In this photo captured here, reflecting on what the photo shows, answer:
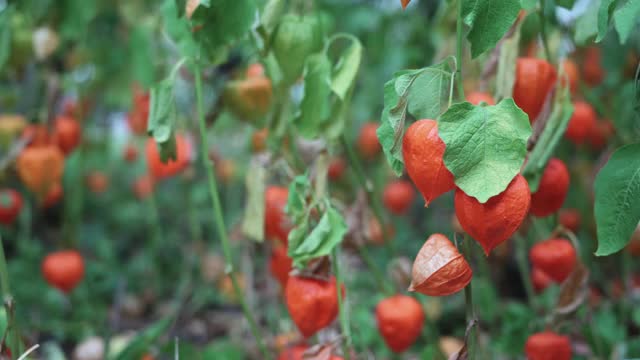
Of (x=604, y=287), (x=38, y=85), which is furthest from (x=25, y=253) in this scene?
(x=604, y=287)

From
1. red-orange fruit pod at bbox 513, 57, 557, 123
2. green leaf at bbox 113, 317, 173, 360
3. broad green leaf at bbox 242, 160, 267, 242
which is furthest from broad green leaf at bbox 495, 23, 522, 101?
green leaf at bbox 113, 317, 173, 360

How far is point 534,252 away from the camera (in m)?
0.93

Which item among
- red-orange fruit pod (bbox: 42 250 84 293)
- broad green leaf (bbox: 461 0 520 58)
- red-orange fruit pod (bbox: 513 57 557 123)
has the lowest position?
red-orange fruit pod (bbox: 42 250 84 293)

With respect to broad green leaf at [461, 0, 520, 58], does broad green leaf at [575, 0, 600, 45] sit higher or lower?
lower

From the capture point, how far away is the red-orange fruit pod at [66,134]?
1729 mm

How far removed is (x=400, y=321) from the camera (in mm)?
936

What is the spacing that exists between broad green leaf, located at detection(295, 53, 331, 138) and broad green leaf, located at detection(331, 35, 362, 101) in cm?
1

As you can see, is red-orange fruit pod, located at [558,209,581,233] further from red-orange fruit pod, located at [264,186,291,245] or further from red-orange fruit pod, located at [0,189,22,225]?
red-orange fruit pod, located at [0,189,22,225]

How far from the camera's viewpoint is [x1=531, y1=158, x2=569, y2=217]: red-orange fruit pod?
2.76ft

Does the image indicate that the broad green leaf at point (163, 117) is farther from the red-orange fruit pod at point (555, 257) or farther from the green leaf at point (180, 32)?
the red-orange fruit pod at point (555, 257)

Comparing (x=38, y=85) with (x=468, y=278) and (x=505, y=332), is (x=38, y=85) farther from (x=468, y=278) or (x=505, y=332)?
(x=468, y=278)

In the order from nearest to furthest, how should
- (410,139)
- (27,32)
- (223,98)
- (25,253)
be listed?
(410,139) → (223,98) → (27,32) → (25,253)

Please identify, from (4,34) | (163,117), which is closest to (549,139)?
(163,117)

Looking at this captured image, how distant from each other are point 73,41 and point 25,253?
0.64 metres
